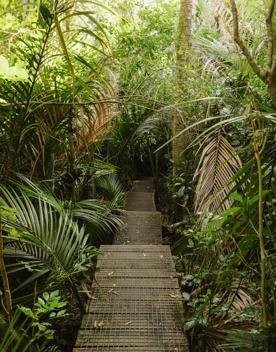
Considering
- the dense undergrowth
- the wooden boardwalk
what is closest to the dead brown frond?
the dense undergrowth

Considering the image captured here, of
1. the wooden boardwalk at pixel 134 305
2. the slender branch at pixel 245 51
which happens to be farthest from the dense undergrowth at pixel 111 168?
the wooden boardwalk at pixel 134 305

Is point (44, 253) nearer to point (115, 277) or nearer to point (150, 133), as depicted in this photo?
point (115, 277)

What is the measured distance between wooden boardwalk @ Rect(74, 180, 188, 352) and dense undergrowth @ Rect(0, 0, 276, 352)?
134mm

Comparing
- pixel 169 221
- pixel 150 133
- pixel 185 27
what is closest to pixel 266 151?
pixel 185 27

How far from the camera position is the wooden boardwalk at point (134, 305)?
1.81 m

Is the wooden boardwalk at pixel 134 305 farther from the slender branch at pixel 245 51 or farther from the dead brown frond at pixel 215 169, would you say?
the slender branch at pixel 245 51

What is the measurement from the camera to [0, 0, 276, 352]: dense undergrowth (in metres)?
1.31

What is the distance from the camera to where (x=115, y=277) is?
2477 millimetres

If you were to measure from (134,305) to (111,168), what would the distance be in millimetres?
1885

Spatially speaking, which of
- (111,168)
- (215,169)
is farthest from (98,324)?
(111,168)

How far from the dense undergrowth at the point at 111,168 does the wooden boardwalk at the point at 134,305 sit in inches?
5.3

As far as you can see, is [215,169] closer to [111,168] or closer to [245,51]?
[245,51]

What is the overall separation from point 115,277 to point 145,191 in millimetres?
3506

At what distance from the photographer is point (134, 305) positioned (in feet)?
7.01
